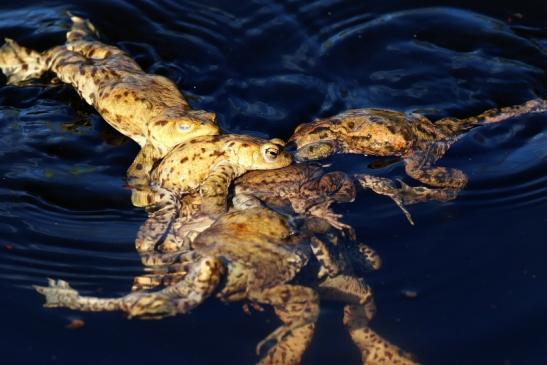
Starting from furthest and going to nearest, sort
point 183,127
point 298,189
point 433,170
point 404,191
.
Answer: point 433,170 < point 404,191 < point 183,127 < point 298,189

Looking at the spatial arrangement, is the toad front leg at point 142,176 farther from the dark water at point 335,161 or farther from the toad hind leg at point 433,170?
the toad hind leg at point 433,170

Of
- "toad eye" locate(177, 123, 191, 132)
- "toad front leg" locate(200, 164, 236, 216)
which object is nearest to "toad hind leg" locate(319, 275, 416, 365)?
"toad front leg" locate(200, 164, 236, 216)

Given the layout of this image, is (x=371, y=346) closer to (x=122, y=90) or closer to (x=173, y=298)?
(x=173, y=298)

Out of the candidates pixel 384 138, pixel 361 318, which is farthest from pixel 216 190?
pixel 384 138

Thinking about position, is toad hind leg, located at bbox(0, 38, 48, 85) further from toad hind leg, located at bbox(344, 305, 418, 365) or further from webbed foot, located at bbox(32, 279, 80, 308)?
toad hind leg, located at bbox(344, 305, 418, 365)

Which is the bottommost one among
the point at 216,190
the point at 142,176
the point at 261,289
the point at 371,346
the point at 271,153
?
the point at 371,346

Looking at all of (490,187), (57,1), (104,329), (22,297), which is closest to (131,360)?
(104,329)

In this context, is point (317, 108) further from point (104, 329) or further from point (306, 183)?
point (104, 329)

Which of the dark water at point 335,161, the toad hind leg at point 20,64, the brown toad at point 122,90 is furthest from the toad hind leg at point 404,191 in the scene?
the toad hind leg at point 20,64
